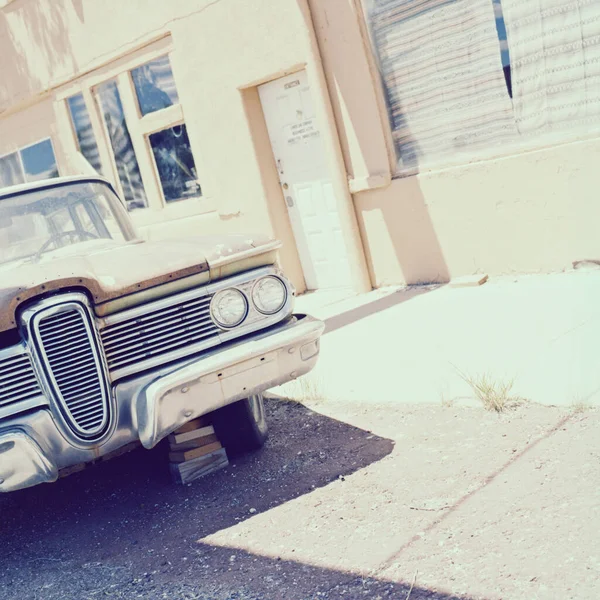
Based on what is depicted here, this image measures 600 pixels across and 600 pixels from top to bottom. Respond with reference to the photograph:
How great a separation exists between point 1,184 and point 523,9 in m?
9.82

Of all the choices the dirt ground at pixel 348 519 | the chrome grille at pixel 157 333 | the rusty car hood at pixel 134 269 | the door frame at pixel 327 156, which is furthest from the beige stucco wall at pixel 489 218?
the chrome grille at pixel 157 333

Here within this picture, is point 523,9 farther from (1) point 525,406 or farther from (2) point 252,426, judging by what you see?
(2) point 252,426

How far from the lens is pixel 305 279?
9.41 metres

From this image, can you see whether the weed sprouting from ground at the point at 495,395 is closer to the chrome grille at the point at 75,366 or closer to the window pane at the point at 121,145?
the chrome grille at the point at 75,366

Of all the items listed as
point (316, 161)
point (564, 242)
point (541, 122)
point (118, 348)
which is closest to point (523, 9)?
point (541, 122)

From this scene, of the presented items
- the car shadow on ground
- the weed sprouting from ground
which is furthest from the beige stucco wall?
the car shadow on ground

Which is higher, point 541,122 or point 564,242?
point 541,122

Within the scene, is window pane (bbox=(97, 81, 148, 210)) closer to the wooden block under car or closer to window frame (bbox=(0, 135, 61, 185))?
window frame (bbox=(0, 135, 61, 185))

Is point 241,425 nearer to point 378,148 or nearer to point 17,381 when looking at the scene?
point 17,381

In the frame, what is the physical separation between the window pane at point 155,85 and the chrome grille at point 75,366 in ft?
22.4

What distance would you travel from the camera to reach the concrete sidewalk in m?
4.82

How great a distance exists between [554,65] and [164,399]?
182 inches

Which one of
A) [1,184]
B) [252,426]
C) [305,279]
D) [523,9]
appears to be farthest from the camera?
[1,184]

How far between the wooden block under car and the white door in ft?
15.1
